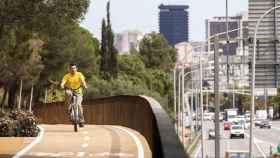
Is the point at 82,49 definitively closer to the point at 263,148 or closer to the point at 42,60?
the point at 42,60

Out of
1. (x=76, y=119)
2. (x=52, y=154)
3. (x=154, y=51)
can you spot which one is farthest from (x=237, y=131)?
(x=52, y=154)

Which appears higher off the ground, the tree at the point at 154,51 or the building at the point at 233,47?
the tree at the point at 154,51

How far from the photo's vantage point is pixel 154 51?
169750 mm

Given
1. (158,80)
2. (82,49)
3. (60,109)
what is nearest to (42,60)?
(82,49)

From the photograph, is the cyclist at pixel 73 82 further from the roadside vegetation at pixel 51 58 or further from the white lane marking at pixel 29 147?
the white lane marking at pixel 29 147

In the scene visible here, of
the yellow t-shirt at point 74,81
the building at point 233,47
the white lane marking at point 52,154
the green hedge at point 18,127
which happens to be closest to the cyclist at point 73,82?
the yellow t-shirt at point 74,81

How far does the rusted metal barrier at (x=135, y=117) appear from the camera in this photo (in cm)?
1035

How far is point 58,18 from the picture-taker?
2492 centimetres

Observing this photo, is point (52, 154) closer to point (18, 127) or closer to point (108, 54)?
point (18, 127)

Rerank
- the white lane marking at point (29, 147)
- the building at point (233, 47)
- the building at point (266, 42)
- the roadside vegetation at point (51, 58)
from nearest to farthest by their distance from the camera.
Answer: the white lane marking at point (29, 147), the roadside vegetation at point (51, 58), the building at point (266, 42), the building at point (233, 47)

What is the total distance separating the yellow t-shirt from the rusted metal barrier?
5.65ft

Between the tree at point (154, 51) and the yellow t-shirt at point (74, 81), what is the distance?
5596 inches

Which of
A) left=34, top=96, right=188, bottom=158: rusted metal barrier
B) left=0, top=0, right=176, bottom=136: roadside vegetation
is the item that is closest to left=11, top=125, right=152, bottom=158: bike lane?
left=34, top=96, right=188, bottom=158: rusted metal barrier

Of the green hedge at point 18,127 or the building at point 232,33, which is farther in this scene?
the building at point 232,33
